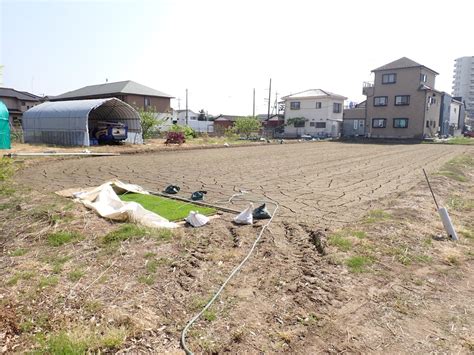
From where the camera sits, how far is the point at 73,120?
60.7 feet

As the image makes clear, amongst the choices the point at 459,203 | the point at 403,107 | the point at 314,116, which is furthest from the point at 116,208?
the point at 314,116

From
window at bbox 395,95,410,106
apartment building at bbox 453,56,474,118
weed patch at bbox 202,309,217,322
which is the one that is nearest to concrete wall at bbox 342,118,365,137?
window at bbox 395,95,410,106

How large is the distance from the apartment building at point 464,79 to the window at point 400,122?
71374 mm

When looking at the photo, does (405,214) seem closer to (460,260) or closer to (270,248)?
(460,260)

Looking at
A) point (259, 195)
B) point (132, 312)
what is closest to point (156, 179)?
point (259, 195)

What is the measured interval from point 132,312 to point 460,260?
3.59 meters

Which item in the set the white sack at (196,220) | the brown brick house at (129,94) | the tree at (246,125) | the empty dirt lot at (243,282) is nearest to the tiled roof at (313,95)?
the tree at (246,125)

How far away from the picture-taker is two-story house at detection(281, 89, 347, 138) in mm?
42438

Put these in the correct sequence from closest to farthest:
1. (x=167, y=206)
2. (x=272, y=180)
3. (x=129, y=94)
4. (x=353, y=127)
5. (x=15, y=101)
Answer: (x=167, y=206) < (x=272, y=180) < (x=129, y=94) < (x=353, y=127) < (x=15, y=101)

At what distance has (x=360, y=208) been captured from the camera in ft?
20.9

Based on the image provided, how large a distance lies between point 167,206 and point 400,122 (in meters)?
34.7

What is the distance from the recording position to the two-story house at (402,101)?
112 feet

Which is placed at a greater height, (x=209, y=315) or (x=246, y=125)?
(x=246, y=125)

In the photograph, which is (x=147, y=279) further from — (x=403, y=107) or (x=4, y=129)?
(x=403, y=107)
